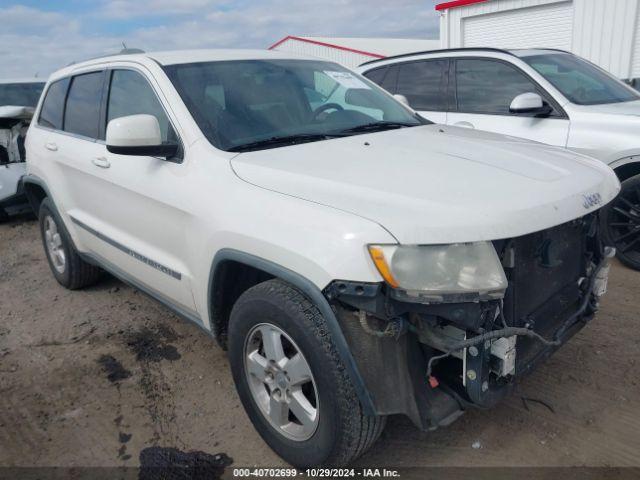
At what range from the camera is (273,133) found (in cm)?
280

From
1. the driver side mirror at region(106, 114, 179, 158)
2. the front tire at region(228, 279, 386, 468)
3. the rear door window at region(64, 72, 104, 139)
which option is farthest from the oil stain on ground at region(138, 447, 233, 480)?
the rear door window at region(64, 72, 104, 139)

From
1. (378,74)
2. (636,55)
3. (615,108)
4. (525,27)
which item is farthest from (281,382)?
(525,27)

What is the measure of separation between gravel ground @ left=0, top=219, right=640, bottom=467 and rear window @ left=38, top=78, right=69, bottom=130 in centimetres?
154

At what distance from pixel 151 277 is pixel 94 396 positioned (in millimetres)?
761

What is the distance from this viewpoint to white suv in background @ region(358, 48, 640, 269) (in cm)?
427

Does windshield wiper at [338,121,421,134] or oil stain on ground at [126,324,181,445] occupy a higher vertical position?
windshield wiper at [338,121,421,134]

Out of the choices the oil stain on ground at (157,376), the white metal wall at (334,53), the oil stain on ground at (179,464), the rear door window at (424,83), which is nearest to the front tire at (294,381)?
the oil stain on ground at (179,464)

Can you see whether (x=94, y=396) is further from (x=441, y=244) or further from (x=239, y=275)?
(x=441, y=244)

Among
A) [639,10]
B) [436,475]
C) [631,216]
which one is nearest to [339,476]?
[436,475]

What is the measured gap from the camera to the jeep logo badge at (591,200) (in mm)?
2211

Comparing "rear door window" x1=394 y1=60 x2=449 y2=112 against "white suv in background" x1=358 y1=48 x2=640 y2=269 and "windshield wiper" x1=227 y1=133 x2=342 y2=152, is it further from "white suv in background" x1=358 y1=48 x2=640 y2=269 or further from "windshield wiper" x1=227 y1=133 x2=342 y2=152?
"windshield wiper" x1=227 y1=133 x2=342 y2=152

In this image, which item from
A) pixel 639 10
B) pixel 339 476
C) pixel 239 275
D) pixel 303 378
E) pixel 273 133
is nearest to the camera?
pixel 303 378

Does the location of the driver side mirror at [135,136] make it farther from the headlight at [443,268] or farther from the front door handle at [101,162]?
the headlight at [443,268]

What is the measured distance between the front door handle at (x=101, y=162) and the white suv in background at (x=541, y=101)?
2.75 metres
